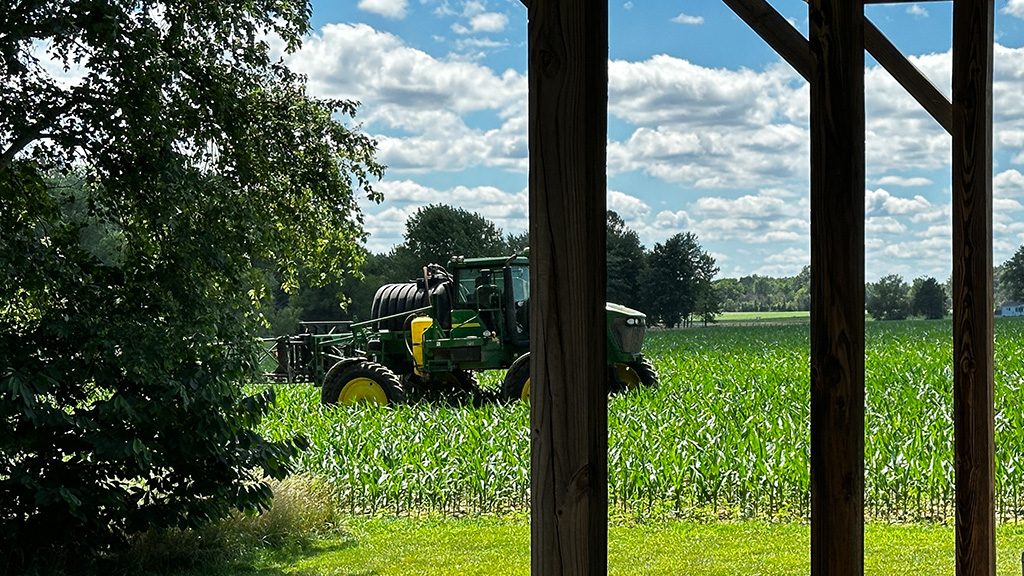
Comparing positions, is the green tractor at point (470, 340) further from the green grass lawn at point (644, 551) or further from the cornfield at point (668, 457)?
the green grass lawn at point (644, 551)

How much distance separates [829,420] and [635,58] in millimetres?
62282

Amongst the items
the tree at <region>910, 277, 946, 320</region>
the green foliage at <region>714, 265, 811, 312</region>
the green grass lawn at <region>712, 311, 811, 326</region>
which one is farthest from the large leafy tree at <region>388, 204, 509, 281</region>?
the tree at <region>910, 277, 946, 320</region>

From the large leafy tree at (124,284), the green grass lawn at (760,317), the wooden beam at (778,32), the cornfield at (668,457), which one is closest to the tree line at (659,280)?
the green grass lawn at (760,317)

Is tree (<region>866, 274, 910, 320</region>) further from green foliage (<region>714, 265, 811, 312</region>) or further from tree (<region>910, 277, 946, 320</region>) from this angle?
green foliage (<region>714, 265, 811, 312</region>)

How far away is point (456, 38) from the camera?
63875 mm

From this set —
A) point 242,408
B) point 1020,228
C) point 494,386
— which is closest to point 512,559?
point 242,408

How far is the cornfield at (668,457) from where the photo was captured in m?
7.12

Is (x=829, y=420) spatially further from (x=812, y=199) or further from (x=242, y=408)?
(x=242, y=408)

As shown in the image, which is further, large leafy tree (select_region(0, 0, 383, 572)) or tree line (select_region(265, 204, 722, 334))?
tree line (select_region(265, 204, 722, 334))

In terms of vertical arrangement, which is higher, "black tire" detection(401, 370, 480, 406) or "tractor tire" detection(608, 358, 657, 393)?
"tractor tire" detection(608, 358, 657, 393)

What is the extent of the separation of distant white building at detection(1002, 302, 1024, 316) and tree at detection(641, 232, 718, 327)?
1603cm

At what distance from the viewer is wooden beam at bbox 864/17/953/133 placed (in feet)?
10.1

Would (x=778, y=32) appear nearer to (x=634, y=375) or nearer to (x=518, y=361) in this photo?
(x=518, y=361)

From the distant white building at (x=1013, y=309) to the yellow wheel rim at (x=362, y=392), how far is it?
4746 centimetres
